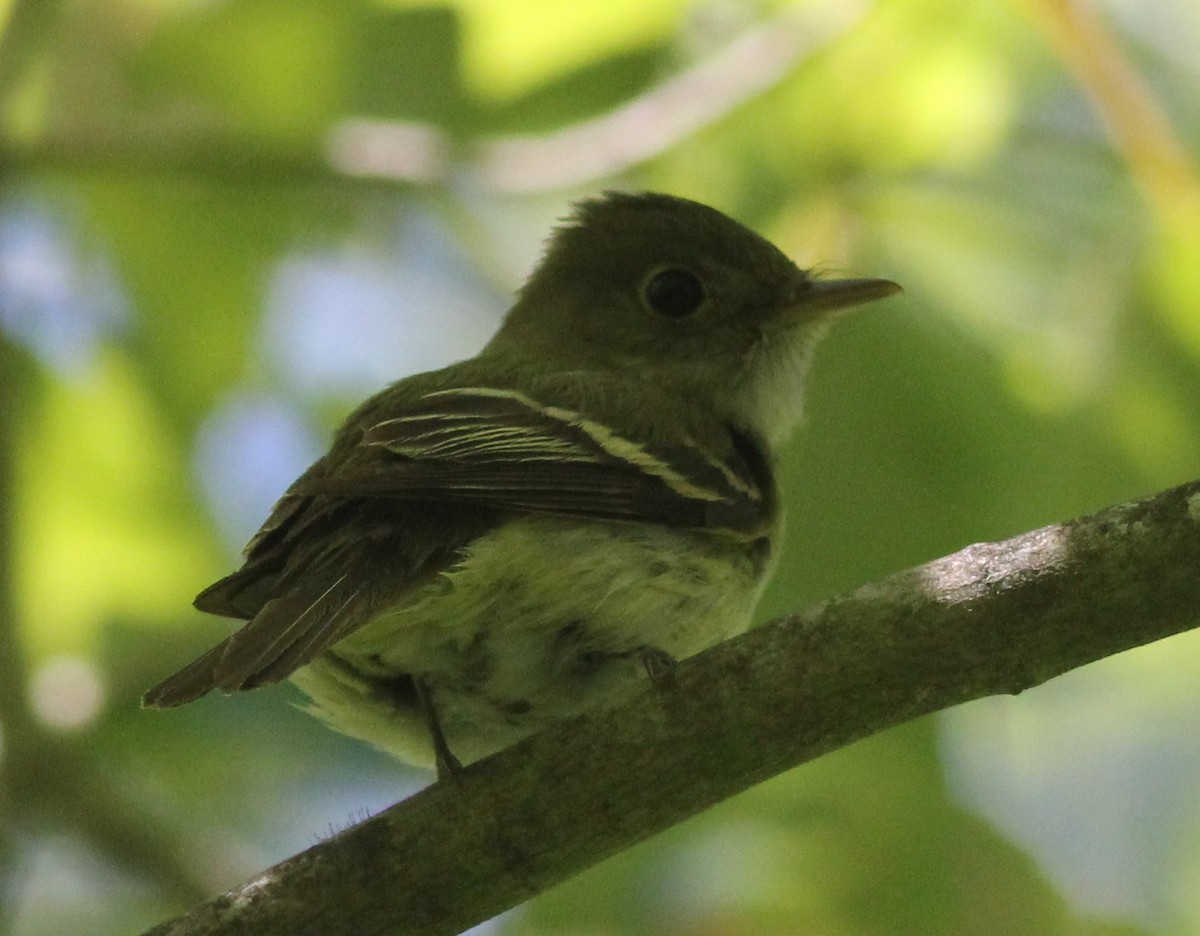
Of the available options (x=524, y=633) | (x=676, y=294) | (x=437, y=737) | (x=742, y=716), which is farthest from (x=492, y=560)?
(x=676, y=294)

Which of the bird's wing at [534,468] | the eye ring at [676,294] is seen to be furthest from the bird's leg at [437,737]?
the eye ring at [676,294]

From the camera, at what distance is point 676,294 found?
5.26 meters

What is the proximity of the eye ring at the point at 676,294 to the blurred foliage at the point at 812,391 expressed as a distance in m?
0.26

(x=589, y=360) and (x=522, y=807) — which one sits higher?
(x=589, y=360)

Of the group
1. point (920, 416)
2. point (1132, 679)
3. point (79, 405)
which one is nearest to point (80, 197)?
point (79, 405)

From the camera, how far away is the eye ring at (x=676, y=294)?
5.23 metres

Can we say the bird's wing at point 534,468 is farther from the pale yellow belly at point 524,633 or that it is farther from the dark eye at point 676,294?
the dark eye at point 676,294

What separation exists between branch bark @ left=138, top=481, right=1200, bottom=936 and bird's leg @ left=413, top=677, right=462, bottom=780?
0.17m

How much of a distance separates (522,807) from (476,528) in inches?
29.9

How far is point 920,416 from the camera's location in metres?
4.30

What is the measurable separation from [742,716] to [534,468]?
0.97 metres

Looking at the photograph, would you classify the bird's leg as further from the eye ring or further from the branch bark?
the eye ring

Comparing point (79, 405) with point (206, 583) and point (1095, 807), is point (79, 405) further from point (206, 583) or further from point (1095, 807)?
point (1095, 807)

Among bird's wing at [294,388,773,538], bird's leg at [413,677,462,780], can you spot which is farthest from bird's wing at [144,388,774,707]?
bird's leg at [413,677,462,780]
